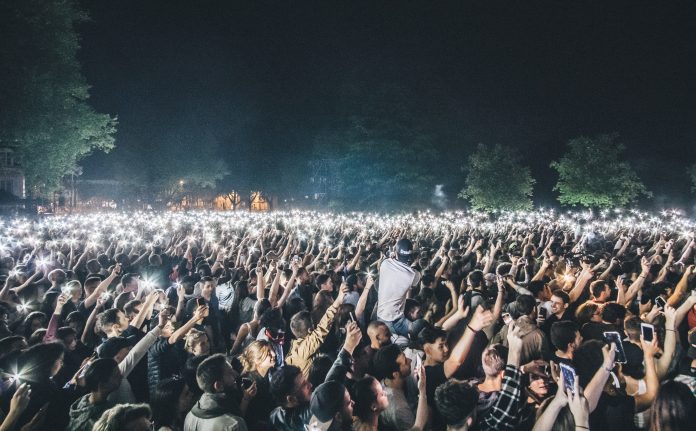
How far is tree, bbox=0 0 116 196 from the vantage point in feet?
64.6

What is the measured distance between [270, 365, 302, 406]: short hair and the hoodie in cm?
126

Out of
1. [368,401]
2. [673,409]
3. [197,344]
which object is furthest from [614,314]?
[197,344]

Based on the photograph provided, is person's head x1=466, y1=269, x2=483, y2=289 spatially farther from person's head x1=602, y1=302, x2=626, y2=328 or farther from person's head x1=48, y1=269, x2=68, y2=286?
person's head x1=48, y1=269, x2=68, y2=286

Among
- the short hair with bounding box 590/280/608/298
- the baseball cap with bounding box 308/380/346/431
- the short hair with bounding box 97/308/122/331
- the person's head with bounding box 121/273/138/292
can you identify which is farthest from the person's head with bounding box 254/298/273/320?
the short hair with bounding box 590/280/608/298

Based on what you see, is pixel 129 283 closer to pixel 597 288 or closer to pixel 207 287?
pixel 207 287

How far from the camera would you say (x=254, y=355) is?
431 cm

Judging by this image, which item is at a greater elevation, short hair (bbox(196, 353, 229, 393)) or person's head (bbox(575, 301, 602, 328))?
short hair (bbox(196, 353, 229, 393))

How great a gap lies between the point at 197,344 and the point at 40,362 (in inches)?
53.1

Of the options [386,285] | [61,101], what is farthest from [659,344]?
[61,101]

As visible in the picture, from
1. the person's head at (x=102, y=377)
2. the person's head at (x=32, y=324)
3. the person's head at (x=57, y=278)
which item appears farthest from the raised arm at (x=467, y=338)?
the person's head at (x=57, y=278)

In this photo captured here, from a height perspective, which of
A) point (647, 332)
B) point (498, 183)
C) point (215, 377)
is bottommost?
point (215, 377)

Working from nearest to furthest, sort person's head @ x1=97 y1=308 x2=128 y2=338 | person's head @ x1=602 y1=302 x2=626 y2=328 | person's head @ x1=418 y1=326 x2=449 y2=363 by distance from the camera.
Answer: person's head @ x1=418 y1=326 x2=449 y2=363
person's head @ x1=97 y1=308 x2=128 y2=338
person's head @ x1=602 y1=302 x2=626 y2=328

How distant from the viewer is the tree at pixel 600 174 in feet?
127

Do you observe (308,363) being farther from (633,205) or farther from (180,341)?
(633,205)
